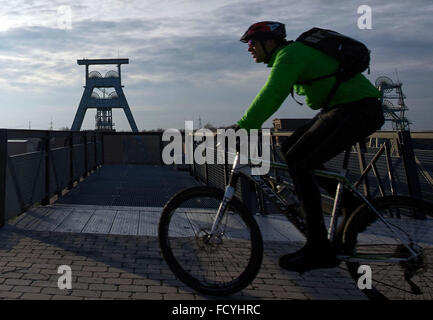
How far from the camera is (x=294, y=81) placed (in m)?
2.46

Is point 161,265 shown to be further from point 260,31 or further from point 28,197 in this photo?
point 28,197

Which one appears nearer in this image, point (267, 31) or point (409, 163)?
point (267, 31)

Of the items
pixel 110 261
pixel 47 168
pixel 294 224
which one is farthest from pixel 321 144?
pixel 47 168

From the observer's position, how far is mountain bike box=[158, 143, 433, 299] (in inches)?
101

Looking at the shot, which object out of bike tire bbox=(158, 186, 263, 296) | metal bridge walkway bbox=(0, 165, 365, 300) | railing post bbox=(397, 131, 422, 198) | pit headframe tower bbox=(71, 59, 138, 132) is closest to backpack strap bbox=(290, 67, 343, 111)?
bike tire bbox=(158, 186, 263, 296)

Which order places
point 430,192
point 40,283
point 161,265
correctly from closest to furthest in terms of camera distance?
point 40,283
point 161,265
point 430,192

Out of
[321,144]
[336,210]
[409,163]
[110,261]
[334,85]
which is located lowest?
[110,261]

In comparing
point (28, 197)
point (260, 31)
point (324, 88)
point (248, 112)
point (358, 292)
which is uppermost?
point (260, 31)

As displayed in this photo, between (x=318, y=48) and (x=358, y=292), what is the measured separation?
6.35ft

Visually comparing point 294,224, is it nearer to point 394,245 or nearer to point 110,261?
point 394,245

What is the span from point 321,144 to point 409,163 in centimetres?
372

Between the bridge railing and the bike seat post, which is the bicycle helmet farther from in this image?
the bridge railing
